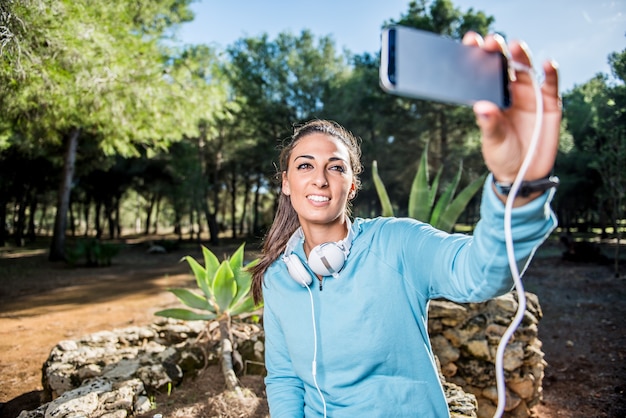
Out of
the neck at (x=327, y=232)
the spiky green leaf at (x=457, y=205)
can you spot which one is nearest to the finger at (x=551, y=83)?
the neck at (x=327, y=232)

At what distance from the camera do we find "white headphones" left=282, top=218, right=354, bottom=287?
1.26 meters

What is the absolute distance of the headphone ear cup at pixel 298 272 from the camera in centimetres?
132

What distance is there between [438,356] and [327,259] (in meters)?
2.39

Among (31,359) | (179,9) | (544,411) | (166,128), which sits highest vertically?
(179,9)

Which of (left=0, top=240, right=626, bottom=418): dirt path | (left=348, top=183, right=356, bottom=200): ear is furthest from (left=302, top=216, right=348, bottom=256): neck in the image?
(left=0, top=240, right=626, bottom=418): dirt path

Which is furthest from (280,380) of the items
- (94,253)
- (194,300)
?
(94,253)

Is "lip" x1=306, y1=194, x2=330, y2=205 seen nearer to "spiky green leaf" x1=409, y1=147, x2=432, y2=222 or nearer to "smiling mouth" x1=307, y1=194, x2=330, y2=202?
"smiling mouth" x1=307, y1=194, x2=330, y2=202

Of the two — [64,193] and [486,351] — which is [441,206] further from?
[64,193]

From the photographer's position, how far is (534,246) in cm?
77

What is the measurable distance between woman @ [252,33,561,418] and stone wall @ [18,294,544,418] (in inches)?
61.7

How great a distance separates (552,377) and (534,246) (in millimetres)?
4169

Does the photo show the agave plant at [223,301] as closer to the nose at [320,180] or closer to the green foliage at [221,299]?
the green foliage at [221,299]

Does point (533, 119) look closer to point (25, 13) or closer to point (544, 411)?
point (544, 411)

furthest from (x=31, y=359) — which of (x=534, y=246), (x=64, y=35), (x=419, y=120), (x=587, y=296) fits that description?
(x=419, y=120)
